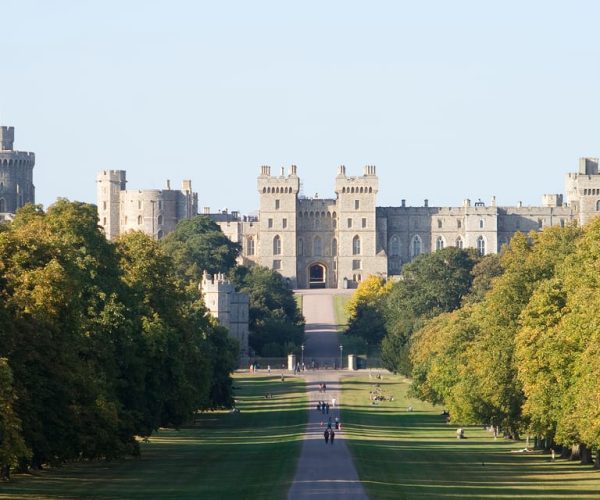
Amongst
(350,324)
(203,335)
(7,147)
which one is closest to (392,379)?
(350,324)

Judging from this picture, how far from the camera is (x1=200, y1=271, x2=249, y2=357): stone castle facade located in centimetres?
12000

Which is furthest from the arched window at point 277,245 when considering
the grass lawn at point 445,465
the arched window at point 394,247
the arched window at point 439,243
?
the grass lawn at point 445,465

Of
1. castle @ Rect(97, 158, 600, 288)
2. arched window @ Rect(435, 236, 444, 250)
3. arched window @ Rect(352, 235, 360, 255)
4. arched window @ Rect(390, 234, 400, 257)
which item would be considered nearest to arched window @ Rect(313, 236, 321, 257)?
castle @ Rect(97, 158, 600, 288)

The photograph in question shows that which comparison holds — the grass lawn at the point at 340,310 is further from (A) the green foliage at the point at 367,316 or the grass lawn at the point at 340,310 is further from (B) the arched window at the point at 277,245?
(B) the arched window at the point at 277,245

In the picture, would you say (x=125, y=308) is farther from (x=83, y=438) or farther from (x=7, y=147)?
(x=7, y=147)

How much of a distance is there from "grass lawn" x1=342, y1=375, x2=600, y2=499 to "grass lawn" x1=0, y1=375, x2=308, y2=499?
2328 millimetres

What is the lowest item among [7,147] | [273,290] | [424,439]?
[424,439]

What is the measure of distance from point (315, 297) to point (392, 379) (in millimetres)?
45748

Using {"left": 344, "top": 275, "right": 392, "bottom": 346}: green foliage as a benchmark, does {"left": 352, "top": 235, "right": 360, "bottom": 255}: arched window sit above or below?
above

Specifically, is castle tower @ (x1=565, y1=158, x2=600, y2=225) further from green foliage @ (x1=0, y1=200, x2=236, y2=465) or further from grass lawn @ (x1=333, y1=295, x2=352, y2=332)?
green foliage @ (x1=0, y1=200, x2=236, y2=465)

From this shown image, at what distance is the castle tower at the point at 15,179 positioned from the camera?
19150 centimetres

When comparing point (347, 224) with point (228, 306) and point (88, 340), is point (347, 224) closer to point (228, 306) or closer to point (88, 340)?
point (228, 306)

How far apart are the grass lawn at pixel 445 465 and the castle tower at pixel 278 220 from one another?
87.0 meters

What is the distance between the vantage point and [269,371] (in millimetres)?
117438
